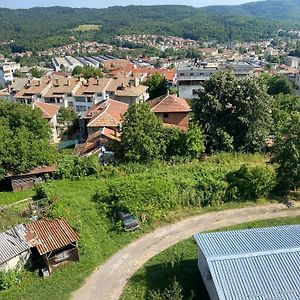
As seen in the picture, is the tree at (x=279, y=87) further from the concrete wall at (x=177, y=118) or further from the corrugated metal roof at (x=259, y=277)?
the corrugated metal roof at (x=259, y=277)

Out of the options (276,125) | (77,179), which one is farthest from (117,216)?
(276,125)

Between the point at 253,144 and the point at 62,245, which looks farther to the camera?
the point at 253,144

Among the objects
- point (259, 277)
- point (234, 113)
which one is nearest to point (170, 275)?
point (259, 277)

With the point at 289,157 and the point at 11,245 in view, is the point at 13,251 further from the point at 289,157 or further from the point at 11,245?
the point at 289,157

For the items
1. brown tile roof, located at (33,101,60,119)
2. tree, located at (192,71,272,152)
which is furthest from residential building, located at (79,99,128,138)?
tree, located at (192,71,272,152)

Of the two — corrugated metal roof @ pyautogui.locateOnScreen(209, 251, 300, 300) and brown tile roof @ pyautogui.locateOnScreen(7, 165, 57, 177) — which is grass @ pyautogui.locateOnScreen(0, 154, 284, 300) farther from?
corrugated metal roof @ pyautogui.locateOnScreen(209, 251, 300, 300)

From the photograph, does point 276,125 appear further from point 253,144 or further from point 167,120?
point 167,120
